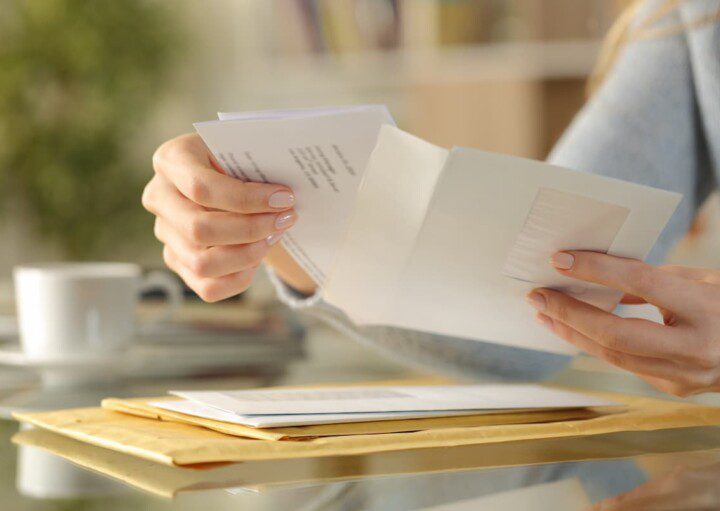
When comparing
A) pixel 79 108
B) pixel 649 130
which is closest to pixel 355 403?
pixel 649 130

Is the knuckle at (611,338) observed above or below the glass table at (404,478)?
above

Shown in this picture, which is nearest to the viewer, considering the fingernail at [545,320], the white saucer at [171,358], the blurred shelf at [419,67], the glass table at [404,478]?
the glass table at [404,478]

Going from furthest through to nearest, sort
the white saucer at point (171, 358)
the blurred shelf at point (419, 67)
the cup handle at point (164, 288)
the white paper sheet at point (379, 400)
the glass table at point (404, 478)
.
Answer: the blurred shelf at point (419, 67) < the cup handle at point (164, 288) < the white saucer at point (171, 358) < the white paper sheet at point (379, 400) < the glass table at point (404, 478)

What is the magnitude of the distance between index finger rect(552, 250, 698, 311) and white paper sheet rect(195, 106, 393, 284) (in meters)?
0.14

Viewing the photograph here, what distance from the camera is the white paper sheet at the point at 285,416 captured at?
521mm

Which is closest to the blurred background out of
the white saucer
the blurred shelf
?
the blurred shelf

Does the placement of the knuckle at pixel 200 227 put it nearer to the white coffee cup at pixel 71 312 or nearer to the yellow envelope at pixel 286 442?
the yellow envelope at pixel 286 442

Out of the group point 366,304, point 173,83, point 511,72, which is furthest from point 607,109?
point 173,83

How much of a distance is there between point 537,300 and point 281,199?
0.18 m

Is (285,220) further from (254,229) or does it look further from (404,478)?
(404,478)

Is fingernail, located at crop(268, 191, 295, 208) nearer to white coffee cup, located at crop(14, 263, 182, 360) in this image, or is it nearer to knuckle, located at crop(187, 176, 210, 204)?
knuckle, located at crop(187, 176, 210, 204)

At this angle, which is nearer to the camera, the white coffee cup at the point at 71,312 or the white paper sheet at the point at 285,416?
the white paper sheet at the point at 285,416

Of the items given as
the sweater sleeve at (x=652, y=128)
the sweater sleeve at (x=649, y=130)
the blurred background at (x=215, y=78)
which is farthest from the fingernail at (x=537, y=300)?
the blurred background at (x=215, y=78)

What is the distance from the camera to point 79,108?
3.16 metres
